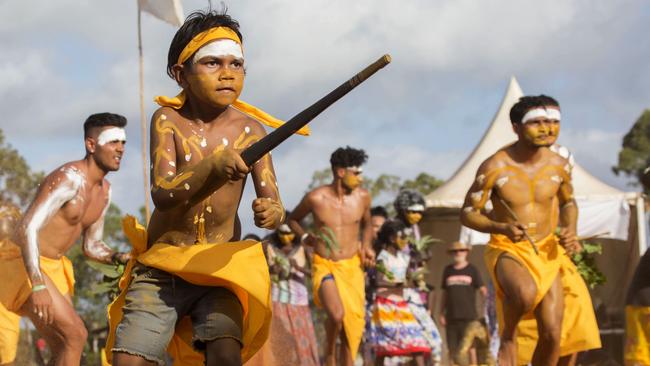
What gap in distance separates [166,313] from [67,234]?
157 inches

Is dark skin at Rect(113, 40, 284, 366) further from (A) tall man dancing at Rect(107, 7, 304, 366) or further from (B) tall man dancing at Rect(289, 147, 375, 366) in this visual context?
(B) tall man dancing at Rect(289, 147, 375, 366)

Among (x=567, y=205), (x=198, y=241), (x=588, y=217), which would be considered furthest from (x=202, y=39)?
(x=588, y=217)

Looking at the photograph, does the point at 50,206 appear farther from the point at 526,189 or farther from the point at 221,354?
the point at 221,354

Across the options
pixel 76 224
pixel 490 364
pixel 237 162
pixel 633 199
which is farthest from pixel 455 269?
pixel 237 162

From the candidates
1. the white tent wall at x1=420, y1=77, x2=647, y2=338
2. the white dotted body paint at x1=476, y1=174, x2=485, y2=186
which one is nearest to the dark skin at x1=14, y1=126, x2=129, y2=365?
the white dotted body paint at x1=476, y1=174, x2=485, y2=186

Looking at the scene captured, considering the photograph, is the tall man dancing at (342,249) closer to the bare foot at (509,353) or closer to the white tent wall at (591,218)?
the bare foot at (509,353)

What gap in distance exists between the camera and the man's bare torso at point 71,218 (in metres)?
8.80

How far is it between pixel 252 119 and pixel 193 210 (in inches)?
21.1

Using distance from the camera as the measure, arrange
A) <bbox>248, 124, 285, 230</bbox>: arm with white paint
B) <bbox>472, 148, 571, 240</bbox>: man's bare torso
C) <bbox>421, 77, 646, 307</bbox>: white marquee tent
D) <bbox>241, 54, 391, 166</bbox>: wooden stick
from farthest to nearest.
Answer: <bbox>421, 77, 646, 307</bbox>: white marquee tent, <bbox>472, 148, 571, 240</bbox>: man's bare torso, <bbox>248, 124, 285, 230</bbox>: arm with white paint, <bbox>241, 54, 391, 166</bbox>: wooden stick

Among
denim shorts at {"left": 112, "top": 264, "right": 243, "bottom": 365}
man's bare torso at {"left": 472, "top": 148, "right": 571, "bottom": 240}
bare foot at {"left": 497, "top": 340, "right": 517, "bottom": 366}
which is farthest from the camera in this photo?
man's bare torso at {"left": 472, "top": 148, "right": 571, "bottom": 240}

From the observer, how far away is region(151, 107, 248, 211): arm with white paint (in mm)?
4555

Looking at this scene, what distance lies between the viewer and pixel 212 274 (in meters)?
5.02

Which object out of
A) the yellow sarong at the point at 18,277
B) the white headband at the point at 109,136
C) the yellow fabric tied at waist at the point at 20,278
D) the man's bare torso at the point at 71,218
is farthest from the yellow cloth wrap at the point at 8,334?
the white headband at the point at 109,136

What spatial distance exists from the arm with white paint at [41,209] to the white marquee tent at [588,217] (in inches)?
384
